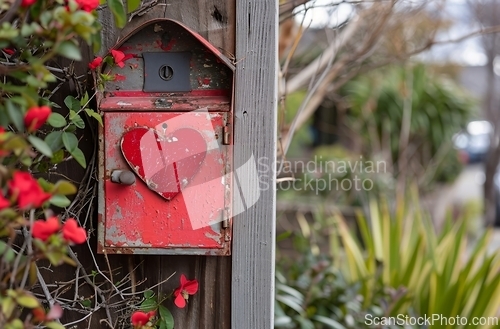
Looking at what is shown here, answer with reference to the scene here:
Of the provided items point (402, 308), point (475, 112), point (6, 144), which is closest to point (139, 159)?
point (6, 144)

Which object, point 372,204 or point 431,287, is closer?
point 431,287

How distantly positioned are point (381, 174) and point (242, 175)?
13.8 ft

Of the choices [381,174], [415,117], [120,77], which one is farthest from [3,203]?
[415,117]

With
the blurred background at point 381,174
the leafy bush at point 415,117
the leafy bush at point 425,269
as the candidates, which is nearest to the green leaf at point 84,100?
the blurred background at point 381,174

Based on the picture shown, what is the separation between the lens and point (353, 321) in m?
2.15

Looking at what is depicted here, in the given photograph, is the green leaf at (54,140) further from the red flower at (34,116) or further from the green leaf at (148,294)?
the green leaf at (148,294)

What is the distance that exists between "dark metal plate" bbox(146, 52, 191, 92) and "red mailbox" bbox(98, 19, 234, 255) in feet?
0.13

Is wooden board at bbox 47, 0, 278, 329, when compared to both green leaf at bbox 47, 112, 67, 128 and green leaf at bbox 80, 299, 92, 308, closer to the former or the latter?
green leaf at bbox 80, 299, 92, 308

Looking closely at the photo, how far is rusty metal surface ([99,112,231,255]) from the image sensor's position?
3.72 ft

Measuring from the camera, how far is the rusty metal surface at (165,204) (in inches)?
44.6

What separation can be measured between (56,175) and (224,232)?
40 cm

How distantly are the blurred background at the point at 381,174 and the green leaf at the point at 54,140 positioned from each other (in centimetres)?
74

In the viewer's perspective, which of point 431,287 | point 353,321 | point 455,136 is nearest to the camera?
point 353,321

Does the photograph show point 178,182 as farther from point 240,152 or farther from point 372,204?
point 372,204
